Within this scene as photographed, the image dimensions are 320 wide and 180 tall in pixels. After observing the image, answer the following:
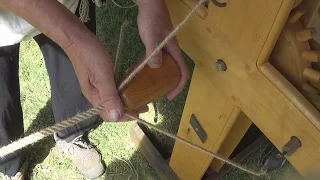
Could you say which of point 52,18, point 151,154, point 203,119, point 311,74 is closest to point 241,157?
point 151,154

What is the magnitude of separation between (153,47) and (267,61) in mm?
214

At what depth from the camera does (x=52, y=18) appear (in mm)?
792

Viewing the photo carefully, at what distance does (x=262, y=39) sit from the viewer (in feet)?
2.40

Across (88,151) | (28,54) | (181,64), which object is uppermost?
(181,64)

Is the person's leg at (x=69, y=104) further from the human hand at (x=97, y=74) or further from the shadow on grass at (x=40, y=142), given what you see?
the human hand at (x=97, y=74)

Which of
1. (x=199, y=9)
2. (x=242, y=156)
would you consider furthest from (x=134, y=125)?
(x=199, y=9)

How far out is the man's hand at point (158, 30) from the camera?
2.78 feet

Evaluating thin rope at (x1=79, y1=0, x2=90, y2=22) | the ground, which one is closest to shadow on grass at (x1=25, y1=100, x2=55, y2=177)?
the ground

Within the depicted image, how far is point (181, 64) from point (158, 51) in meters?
0.08

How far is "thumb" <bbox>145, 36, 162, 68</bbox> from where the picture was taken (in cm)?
79

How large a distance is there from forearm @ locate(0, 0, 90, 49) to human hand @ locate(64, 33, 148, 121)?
0.02m

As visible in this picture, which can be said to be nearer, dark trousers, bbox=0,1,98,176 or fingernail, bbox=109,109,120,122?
fingernail, bbox=109,109,120,122

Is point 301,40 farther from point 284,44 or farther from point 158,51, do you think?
point 158,51

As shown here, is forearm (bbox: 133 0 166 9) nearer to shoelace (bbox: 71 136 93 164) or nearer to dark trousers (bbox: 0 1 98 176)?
dark trousers (bbox: 0 1 98 176)
